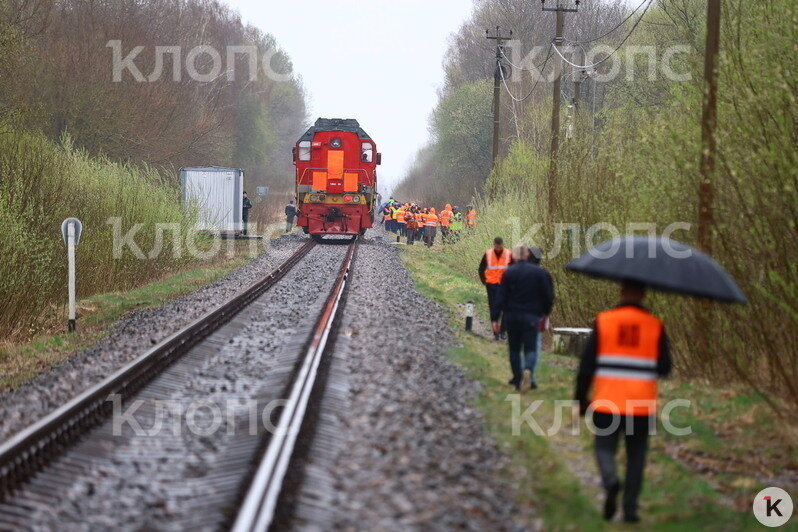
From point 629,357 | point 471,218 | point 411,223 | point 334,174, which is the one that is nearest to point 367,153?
point 334,174

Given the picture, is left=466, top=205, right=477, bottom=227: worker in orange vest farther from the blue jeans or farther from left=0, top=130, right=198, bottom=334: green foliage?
the blue jeans

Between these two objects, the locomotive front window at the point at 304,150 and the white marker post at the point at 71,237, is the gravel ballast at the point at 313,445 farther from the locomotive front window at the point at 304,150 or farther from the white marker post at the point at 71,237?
the locomotive front window at the point at 304,150

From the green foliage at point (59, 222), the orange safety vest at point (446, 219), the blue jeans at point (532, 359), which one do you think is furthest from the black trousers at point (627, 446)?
the orange safety vest at point (446, 219)

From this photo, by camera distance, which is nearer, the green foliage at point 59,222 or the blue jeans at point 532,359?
the blue jeans at point 532,359

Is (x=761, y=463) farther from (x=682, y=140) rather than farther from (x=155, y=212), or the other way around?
(x=155, y=212)

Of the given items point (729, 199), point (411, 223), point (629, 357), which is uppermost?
point (729, 199)

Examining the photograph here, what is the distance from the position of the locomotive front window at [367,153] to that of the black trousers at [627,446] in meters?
28.2

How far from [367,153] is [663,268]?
2846cm

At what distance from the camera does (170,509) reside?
609 cm

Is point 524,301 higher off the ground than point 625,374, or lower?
higher

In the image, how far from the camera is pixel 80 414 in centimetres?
834

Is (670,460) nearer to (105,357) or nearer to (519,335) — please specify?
(519,335)

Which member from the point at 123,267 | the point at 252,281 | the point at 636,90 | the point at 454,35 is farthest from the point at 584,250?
the point at 454,35

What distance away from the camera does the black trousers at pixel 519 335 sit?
10.4m
